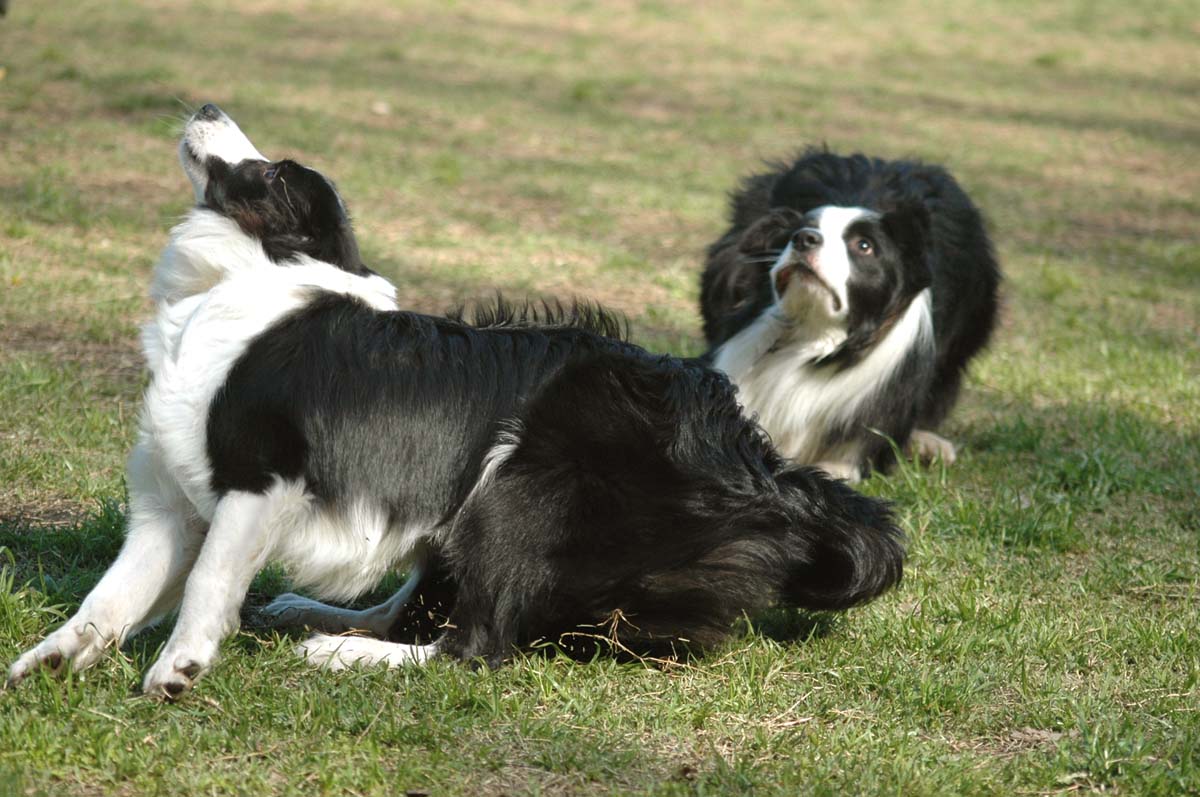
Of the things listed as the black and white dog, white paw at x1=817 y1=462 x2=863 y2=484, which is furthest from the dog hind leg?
white paw at x1=817 y1=462 x2=863 y2=484

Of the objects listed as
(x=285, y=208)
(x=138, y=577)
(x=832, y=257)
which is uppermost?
(x=285, y=208)

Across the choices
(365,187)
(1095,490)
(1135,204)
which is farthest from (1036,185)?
(1095,490)

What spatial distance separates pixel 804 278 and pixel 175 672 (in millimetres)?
3085

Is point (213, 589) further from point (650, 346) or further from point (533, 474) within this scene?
point (650, 346)

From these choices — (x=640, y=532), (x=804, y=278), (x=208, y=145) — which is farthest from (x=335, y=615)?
(x=804, y=278)

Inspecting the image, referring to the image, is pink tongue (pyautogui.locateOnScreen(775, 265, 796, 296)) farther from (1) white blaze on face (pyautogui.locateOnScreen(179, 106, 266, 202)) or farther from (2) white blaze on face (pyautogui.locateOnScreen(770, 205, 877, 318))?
(1) white blaze on face (pyautogui.locateOnScreen(179, 106, 266, 202))

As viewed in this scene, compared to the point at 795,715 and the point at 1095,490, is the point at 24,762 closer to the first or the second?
the point at 795,715

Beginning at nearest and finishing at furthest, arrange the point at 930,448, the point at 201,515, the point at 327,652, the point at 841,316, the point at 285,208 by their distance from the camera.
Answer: the point at 201,515
the point at 327,652
the point at 285,208
the point at 841,316
the point at 930,448

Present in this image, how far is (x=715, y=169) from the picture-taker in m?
11.4

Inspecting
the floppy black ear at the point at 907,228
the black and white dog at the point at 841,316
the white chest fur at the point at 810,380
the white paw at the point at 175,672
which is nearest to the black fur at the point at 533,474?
the white paw at the point at 175,672

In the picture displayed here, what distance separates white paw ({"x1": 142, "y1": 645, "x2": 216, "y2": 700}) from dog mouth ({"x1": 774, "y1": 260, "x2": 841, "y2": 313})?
301 cm

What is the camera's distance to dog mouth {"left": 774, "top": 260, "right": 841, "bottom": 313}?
5.49m

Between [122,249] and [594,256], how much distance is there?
9.28ft

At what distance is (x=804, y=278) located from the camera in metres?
5.50
